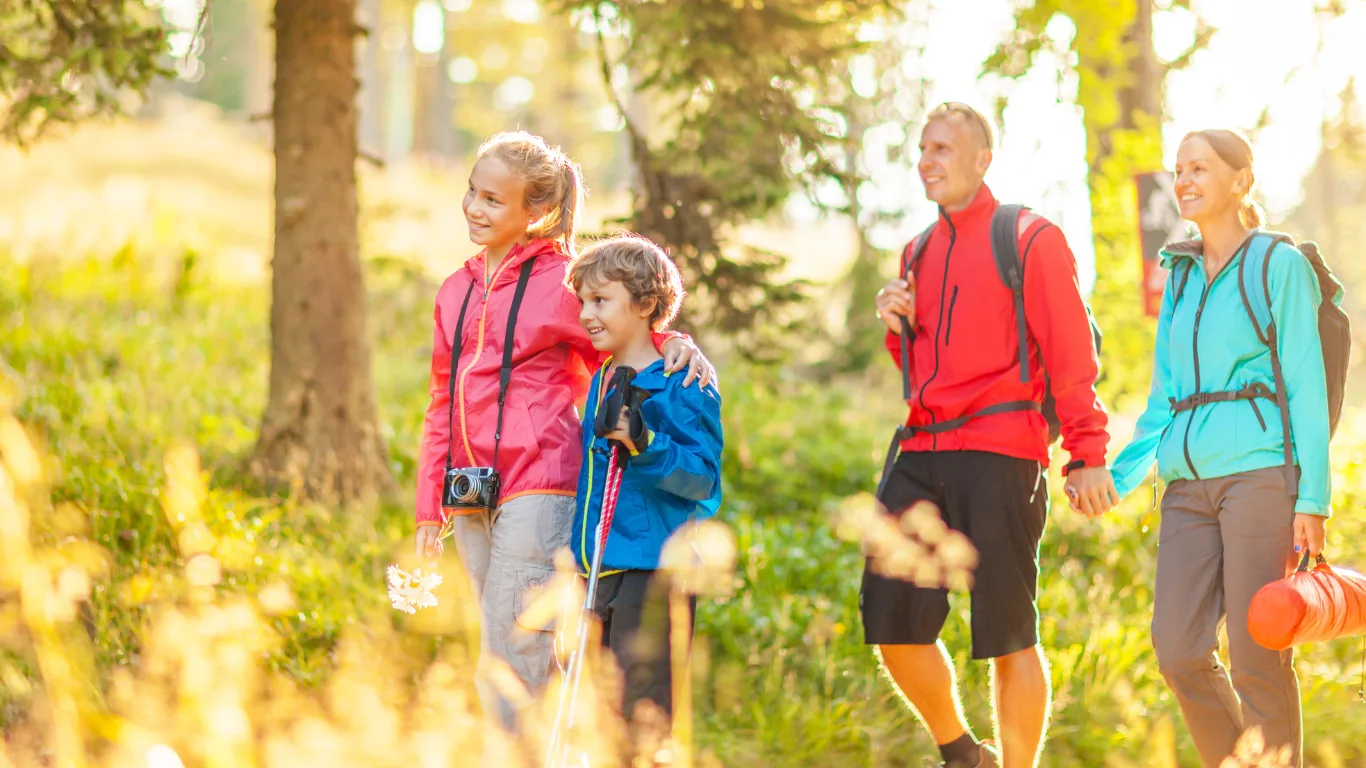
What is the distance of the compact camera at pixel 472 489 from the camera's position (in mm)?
3656

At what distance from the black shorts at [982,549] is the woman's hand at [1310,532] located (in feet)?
2.61

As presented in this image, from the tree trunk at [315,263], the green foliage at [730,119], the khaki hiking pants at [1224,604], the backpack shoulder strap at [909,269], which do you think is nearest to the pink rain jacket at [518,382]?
the backpack shoulder strap at [909,269]

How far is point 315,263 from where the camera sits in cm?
680

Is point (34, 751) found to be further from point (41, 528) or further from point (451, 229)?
point (451, 229)

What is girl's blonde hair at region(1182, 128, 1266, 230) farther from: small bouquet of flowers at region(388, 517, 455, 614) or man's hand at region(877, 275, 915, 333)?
small bouquet of flowers at region(388, 517, 455, 614)

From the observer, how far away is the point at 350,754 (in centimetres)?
416

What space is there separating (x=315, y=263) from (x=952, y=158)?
401 centimetres

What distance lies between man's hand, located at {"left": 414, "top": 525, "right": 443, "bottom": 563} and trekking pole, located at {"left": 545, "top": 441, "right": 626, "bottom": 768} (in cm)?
61

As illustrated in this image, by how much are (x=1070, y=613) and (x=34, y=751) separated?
4685 millimetres

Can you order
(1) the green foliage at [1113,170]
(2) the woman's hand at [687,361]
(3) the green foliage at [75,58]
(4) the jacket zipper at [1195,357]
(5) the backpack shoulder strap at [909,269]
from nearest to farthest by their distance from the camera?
(2) the woman's hand at [687,361] → (4) the jacket zipper at [1195,357] → (5) the backpack shoulder strap at [909,269] → (3) the green foliage at [75,58] → (1) the green foliage at [1113,170]

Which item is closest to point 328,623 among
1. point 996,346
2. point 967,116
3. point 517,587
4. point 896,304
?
point 517,587

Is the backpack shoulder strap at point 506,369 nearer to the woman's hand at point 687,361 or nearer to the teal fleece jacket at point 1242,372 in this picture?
the woman's hand at point 687,361

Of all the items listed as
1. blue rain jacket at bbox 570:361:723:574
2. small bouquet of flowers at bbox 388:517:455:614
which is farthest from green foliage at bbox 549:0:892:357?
small bouquet of flowers at bbox 388:517:455:614

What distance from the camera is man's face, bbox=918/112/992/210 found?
4113mm
